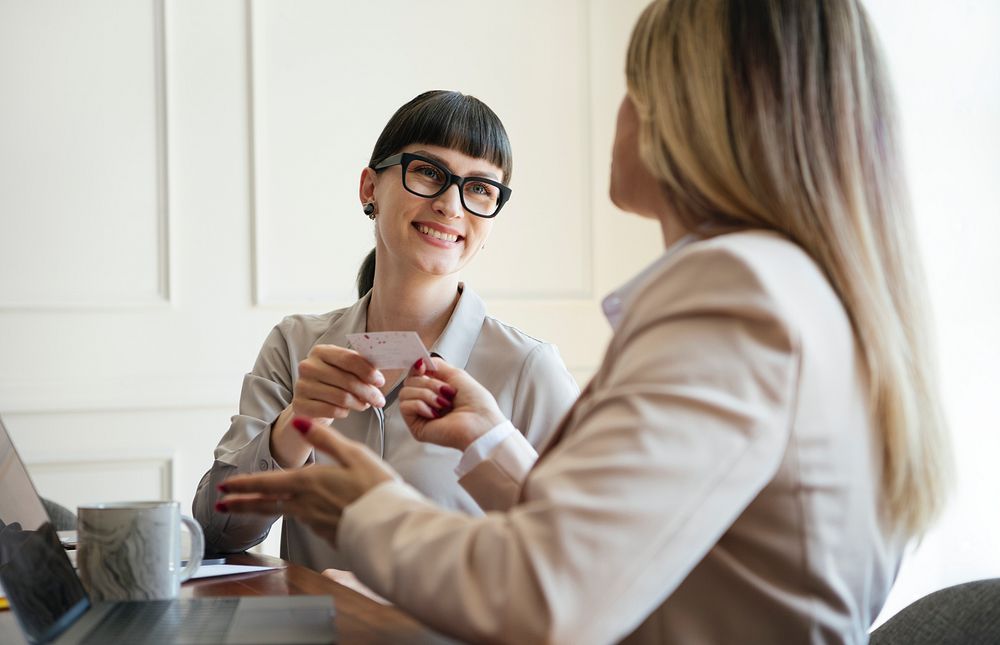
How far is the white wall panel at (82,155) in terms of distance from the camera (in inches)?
123

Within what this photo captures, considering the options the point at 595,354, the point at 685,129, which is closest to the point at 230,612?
the point at 685,129

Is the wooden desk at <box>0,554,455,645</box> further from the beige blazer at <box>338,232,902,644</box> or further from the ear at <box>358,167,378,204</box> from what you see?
the ear at <box>358,167,378,204</box>

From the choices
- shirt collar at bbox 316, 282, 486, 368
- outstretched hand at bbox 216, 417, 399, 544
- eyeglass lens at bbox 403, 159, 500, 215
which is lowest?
outstretched hand at bbox 216, 417, 399, 544

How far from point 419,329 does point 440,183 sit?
277 millimetres

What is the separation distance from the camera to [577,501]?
73 centimetres

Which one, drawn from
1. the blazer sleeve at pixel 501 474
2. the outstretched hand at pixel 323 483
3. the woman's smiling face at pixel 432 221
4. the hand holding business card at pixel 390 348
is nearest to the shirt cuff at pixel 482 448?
the blazer sleeve at pixel 501 474

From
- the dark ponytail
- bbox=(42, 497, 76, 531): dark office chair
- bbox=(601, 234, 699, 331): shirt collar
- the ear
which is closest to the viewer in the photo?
bbox=(601, 234, 699, 331): shirt collar

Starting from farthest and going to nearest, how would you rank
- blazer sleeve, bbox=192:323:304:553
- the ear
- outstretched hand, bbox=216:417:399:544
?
1. the ear
2. blazer sleeve, bbox=192:323:304:553
3. outstretched hand, bbox=216:417:399:544

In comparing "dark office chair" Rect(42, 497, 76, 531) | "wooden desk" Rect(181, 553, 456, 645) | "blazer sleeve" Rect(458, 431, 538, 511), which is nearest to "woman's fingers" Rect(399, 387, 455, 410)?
"blazer sleeve" Rect(458, 431, 538, 511)

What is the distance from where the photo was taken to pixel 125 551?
1.08 meters

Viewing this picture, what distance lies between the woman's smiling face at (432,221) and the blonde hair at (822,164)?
0.98 m

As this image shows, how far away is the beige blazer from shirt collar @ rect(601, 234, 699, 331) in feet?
0.29

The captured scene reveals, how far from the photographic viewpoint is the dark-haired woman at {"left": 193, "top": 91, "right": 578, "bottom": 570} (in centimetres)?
175

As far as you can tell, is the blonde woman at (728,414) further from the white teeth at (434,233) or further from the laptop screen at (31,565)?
the white teeth at (434,233)
